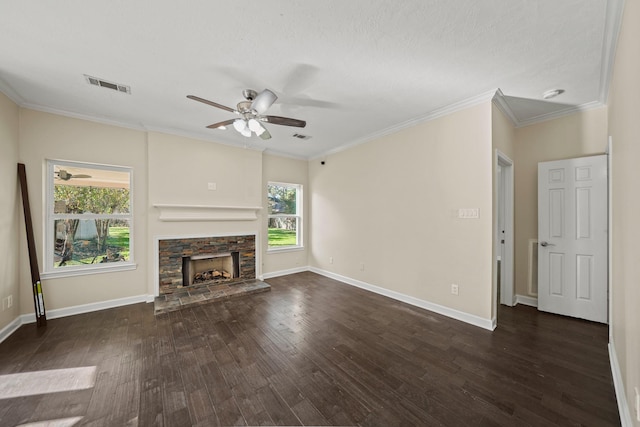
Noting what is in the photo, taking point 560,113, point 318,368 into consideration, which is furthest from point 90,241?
point 560,113

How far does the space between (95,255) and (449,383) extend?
14.9 ft

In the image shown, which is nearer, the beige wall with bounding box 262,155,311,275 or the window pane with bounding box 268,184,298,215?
the beige wall with bounding box 262,155,311,275

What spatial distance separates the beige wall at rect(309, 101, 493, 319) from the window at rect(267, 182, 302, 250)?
1.02 metres

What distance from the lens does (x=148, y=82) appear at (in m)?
2.42

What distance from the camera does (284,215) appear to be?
534 cm

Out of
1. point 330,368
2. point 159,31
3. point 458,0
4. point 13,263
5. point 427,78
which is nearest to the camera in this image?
point 458,0

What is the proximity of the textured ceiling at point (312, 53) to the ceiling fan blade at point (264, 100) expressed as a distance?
278mm

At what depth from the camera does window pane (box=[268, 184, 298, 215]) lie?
5.14 meters

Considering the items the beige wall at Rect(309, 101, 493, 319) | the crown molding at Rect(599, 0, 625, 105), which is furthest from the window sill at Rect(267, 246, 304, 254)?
the crown molding at Rect(599, 0, 625, 105)

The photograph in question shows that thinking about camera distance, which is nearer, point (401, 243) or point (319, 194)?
point (401, 243)

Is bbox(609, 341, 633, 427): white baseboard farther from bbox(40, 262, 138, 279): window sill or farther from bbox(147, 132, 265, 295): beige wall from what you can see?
bbox(40, 262, 138, 279): window sill

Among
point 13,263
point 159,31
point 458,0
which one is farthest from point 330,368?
point 13,263

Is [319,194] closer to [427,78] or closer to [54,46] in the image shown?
[427,78]

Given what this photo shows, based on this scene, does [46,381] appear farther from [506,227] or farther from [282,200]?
[506,227]
